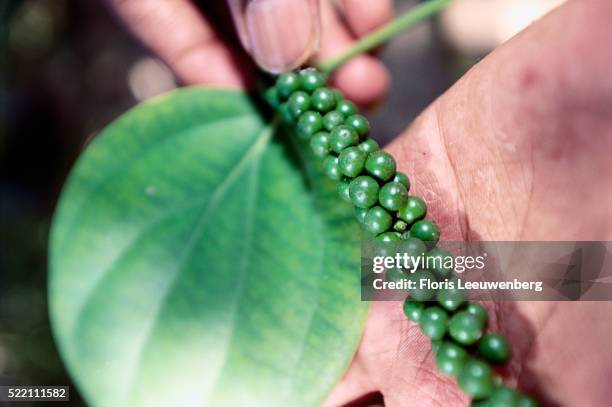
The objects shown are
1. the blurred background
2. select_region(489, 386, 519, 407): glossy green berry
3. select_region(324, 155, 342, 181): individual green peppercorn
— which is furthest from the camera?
the blurred background

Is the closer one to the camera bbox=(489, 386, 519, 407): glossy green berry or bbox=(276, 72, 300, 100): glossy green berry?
bbox=(489, 386, 519, 407): glossy green berry

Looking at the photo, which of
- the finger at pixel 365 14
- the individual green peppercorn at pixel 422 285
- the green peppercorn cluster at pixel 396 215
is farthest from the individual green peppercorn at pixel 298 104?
the finger at pixel 365 14

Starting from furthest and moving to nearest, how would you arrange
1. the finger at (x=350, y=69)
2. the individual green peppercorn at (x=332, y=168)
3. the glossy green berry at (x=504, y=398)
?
the finger at (x=350, y=69), the individual green peppercorn at (x=332, y=168), the glossy green berry at (x=504, y=398)

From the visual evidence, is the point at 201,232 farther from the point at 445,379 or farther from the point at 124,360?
the point at 445,379

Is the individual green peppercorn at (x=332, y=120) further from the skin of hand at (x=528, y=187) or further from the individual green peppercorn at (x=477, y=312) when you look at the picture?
the individual green peppercorn at (x=477, y=312)

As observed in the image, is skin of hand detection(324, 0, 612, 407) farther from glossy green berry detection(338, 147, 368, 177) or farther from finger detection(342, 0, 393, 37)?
finger detection(342, 0, 393, 37)

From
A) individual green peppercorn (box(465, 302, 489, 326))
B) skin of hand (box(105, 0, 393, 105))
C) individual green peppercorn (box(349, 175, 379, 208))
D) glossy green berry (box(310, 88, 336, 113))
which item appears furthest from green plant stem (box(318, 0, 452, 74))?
individual green peppercorn (box(465, 302, 489, 326))
